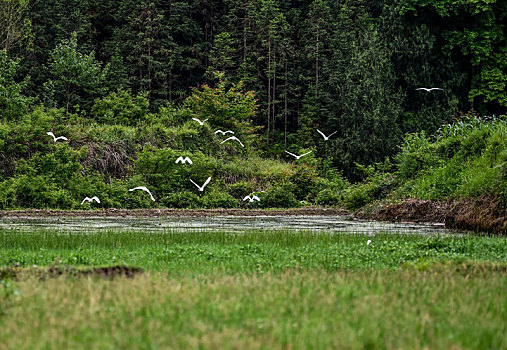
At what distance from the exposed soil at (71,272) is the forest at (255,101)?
425 inches

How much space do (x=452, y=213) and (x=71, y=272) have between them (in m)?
12.6

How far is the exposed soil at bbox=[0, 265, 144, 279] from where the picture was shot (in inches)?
253

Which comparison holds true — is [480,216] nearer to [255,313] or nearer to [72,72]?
[255,313]

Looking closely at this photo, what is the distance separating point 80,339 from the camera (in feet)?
12.8

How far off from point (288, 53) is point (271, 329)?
4426cm

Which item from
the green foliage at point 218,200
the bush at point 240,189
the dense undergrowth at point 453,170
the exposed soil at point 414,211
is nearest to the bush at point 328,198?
the dense undergrowth at point 453,170

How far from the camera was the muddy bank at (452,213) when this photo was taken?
47.1ft

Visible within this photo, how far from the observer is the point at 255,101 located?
37.2m

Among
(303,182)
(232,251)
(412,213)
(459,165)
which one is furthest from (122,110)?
(232,251)

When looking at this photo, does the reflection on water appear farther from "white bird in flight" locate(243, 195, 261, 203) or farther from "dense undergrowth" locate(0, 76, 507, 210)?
"white bird in flight" locate(243, 195, 261, 203)

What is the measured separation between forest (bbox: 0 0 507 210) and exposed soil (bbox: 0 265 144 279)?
10803mm

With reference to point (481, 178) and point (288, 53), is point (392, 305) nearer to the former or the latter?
point (481, 178)

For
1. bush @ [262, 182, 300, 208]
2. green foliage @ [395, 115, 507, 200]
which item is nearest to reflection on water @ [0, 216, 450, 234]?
green foliage @ [395, 115, 507, 200]

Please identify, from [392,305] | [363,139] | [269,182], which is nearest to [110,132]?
[269,182]
